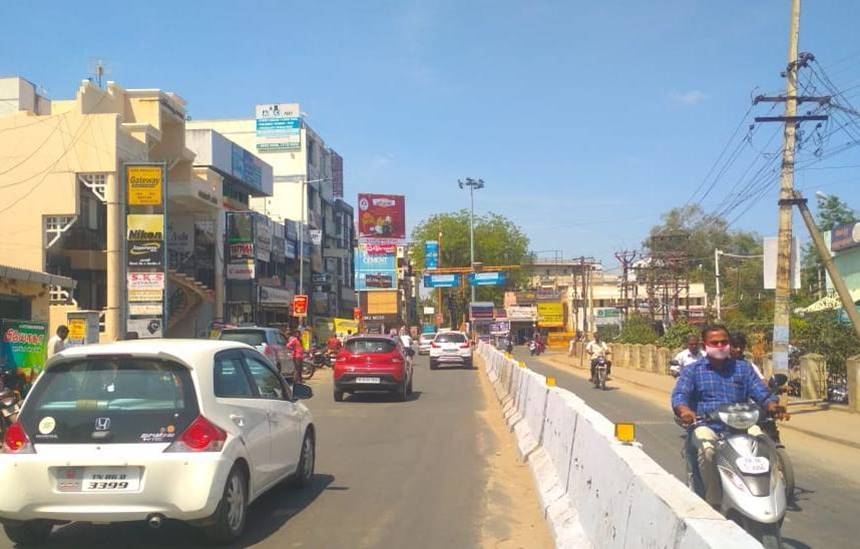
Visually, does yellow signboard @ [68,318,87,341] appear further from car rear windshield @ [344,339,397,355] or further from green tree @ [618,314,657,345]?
green tree @ [618,314,657,345]

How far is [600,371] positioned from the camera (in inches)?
1016

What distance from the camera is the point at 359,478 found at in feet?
30.9

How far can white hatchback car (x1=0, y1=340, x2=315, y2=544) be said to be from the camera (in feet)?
19.2

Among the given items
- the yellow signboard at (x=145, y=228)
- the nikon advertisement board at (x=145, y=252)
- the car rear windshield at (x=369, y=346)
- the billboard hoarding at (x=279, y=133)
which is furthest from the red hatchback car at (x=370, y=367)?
the billboard hoarding at (x=279, y=133)

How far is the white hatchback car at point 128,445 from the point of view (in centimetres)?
585

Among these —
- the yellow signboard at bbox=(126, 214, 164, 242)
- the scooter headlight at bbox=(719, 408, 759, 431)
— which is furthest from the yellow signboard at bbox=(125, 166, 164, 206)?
the scooter headlight at bbox=(719, 408, 759, 431)

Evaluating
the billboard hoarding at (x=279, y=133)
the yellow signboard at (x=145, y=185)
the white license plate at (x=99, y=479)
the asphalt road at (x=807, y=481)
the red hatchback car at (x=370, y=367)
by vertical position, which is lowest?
the asphalt road at (x=807, y=481)

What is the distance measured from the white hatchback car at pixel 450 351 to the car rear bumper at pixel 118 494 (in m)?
30.2

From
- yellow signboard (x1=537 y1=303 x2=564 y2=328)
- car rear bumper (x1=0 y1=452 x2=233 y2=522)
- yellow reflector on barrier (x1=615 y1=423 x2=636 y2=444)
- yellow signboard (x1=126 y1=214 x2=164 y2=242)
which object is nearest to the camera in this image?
yellow reflector on barrier (x1=615 y1=423 x2=636 y2=444)

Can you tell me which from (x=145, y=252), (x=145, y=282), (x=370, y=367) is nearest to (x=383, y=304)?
(x=145, y=252)

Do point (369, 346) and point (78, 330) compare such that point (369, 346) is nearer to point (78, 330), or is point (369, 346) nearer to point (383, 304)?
point (78, 330)

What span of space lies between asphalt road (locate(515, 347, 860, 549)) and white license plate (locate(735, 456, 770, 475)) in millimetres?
1883

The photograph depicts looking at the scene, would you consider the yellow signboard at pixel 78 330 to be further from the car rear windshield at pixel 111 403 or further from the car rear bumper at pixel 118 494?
the car rear bumper at pixel 118 494

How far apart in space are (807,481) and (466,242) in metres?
97.1
